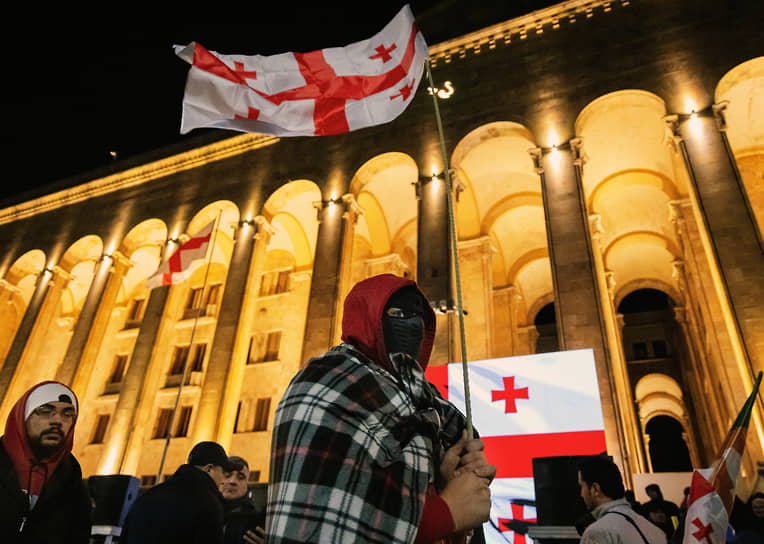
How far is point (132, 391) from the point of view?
1627cm

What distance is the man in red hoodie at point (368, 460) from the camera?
4.73ft

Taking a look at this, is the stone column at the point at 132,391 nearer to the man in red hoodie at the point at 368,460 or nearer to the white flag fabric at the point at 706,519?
the white flag fabric at the point at 706,519

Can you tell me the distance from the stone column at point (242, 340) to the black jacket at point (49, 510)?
1082cm

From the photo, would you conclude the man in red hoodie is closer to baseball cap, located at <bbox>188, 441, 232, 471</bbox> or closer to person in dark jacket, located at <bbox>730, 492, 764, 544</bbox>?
baseball cap, located at <bbox>188, 441, 232, 471</bbox>

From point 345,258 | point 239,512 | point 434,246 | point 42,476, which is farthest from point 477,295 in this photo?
point 42,476

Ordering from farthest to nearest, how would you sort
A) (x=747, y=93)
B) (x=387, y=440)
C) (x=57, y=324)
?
(x=57, y=324), (x=747, y=93), (x=387, y=440)

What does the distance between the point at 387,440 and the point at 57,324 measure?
29.0 m

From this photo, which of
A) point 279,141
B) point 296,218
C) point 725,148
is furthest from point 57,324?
point 725,148

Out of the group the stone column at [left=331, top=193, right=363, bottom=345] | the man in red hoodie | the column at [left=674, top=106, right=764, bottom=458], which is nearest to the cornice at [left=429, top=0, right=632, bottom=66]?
the column at [left=674, top=106, right=764, bottom=458]

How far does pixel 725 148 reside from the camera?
1220 centimetres

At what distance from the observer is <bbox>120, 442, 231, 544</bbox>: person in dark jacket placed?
9.46ft

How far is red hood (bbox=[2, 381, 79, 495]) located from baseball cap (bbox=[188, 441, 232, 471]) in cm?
84

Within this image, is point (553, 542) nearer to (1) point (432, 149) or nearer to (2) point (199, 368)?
(1) point (432, 149)

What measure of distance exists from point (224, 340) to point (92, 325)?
6239 mm
